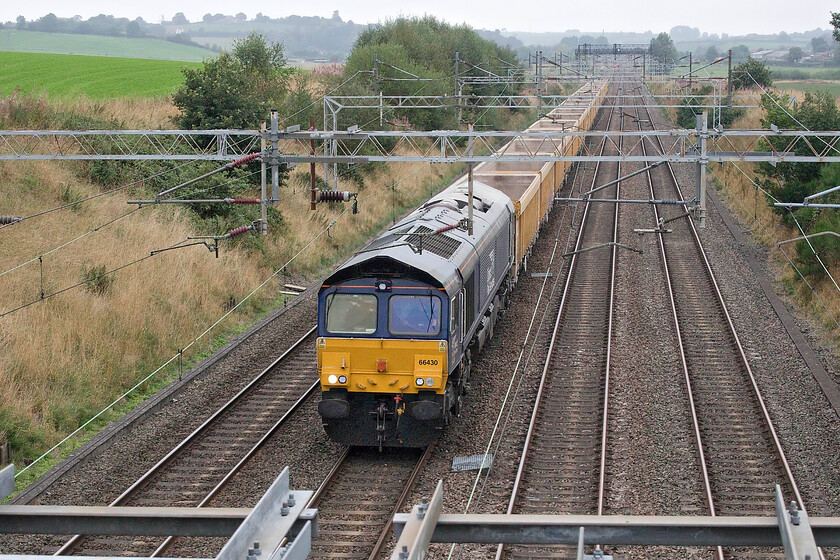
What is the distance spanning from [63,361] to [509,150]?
70.2 ft

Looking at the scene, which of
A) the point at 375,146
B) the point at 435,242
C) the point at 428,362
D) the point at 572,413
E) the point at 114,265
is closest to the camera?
the point at 428,362

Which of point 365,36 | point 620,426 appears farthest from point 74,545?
point 365,36

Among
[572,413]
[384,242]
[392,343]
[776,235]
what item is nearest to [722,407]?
[572,413]

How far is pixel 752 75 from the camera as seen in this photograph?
185 ft

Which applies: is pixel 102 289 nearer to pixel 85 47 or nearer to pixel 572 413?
pixel 572 413

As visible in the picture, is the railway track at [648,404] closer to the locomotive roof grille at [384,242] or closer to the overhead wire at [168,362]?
the locomotive roof grille at [384,242]

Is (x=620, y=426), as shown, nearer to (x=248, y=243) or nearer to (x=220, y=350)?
(x=220, y=350)

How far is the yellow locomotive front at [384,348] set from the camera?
42.6ft

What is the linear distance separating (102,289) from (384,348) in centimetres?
905

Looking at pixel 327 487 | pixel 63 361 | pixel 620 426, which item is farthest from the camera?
pixel 63 361

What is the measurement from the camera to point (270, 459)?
13570 millimetres

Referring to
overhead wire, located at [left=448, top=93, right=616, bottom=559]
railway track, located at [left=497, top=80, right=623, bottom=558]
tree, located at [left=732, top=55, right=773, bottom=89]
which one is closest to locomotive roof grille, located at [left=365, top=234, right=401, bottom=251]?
overhead wire, located at [left=448, top=93, right=616, bottom=559]

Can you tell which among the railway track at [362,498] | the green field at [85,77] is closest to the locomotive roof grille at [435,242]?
the railway track at [362,498]

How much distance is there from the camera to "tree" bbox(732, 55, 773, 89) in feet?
187
